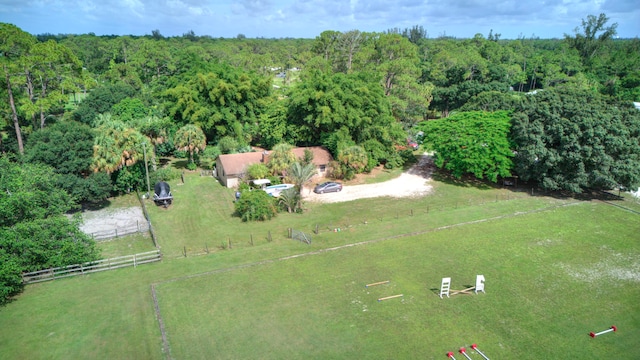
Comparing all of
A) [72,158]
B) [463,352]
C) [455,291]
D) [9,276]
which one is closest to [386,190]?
[455,291]

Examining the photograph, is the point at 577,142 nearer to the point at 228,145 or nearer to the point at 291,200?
the point at 291,200

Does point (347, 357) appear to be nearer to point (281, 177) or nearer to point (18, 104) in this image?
point (281, 177)

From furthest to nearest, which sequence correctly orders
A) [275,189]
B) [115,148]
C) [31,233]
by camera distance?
[275,189], [115,148], [31,233]

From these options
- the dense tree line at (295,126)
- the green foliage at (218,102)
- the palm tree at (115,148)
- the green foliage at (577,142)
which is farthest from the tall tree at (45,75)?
the green foliage at (577,142)

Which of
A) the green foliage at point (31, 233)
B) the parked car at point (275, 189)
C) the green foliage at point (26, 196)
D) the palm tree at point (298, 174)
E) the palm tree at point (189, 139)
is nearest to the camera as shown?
the green foliage at point (31, 233)

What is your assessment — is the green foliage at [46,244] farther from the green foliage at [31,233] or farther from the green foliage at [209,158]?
the green foliage at [209,158]

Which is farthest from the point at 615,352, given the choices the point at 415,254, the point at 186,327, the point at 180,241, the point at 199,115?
the point at 199,115
